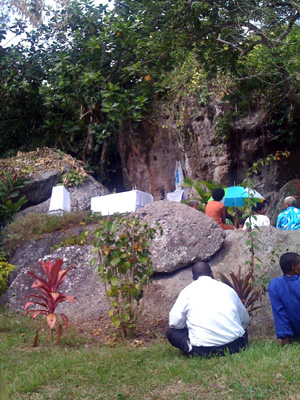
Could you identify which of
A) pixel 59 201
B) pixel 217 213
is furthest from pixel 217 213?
pixel 59 201

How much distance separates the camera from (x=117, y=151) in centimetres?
1672

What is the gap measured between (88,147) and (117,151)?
141 centimetres

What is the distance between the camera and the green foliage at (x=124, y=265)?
5781 millimetres

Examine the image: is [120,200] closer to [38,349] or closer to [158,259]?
[158,259]

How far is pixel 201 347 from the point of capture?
185 inches

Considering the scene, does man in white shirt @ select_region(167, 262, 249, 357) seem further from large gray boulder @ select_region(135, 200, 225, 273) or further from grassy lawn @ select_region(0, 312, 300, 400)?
large gray boulder @ select_region(135, 200, 225, 273)

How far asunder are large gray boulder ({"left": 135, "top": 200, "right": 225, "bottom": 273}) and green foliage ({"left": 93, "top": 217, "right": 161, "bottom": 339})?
1.45m

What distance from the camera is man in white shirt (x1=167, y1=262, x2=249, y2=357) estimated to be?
4680mm

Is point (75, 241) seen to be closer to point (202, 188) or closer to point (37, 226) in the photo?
point (37, 226)

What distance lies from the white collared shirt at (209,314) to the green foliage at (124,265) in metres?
1.07

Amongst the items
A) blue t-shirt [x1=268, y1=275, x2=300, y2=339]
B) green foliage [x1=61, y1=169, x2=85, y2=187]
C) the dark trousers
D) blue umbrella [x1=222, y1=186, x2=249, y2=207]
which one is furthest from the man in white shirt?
green foliage [x1=61, y1=169, x2=85, y2=187]

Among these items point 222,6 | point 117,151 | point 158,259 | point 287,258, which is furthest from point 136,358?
point 117,151

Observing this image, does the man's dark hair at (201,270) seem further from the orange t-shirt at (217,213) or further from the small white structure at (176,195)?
the small white structure at (176,195)

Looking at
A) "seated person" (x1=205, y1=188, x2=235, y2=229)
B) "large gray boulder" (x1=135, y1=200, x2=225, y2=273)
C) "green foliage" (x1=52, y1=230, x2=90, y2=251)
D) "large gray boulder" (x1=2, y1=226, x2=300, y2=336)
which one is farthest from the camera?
"seated person" (x1=205, y1=188, x2=235, y2=229)
